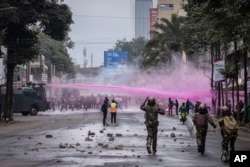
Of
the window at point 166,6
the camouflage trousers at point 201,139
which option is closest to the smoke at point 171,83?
the window at point 166,6

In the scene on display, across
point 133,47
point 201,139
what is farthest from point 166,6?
point 201,139

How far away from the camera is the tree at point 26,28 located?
4097 centimetres

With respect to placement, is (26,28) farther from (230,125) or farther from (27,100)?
(230,125)

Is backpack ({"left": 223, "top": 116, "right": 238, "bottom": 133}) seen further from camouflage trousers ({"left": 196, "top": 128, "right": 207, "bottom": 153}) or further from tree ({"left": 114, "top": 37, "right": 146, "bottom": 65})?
tree ({"left": 114, "top": 37, "right": 146, "bottom": 65})

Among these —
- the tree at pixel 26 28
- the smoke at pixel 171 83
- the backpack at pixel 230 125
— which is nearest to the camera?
the backpack at pixel 230 125

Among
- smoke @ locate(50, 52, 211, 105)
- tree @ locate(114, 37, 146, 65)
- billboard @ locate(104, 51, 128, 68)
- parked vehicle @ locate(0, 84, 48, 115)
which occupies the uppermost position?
tree @ locate(114, 37, 146, 65)

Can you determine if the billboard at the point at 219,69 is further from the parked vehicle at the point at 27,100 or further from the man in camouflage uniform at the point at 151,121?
the man in camouflage uniform at the point at 151,121

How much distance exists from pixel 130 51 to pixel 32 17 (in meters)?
113

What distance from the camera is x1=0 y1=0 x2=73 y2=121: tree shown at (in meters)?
41.0

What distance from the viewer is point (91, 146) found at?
20.0 metres

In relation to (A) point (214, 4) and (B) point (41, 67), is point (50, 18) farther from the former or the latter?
(B) point (41, 67)

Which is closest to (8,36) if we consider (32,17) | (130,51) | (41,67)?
(32,17)

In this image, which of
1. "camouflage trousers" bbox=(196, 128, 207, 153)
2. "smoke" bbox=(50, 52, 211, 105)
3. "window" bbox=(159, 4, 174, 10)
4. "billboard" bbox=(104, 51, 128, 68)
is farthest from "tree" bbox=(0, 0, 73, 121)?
"window" bbox=(159, 4, 174, 10)

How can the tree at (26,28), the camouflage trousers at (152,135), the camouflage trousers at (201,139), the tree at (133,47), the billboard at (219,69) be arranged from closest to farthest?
the camouflage trousers at (152,135), the camouflage trousers at (201,139), the tree at (26,28), the billboard at (219,69), the tree at (133,47)
